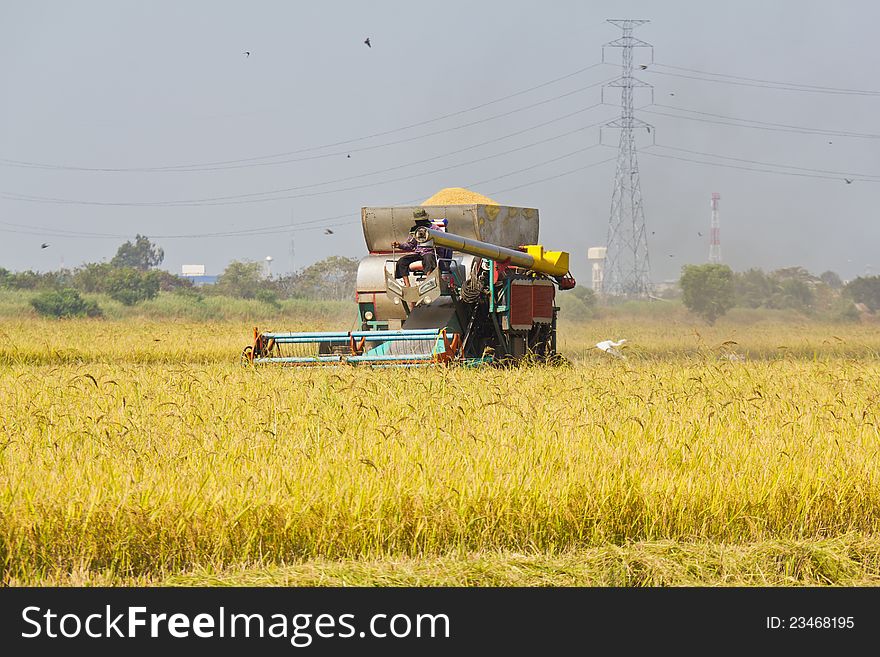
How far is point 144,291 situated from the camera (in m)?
51.2

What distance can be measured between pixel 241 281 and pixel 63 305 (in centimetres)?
1927

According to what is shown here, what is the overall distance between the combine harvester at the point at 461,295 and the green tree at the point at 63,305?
28.1m

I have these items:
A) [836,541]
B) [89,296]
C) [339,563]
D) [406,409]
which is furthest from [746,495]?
[89,296]

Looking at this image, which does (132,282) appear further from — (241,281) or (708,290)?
(708,290)

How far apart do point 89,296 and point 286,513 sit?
138 ft

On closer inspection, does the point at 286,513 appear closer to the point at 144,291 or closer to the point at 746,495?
the point at 746,495

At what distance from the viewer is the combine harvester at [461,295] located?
519 inches

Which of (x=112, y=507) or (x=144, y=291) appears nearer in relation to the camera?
(x=112, y=507)

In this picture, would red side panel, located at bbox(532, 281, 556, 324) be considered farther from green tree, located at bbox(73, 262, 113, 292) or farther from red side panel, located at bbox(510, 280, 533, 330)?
green tree, located at bbox(73, 262, 113, 292)

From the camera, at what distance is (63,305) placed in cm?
4112

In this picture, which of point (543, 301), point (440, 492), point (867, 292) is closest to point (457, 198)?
point (543, 301)

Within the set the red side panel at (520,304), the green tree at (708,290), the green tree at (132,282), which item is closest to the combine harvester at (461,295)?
the red side panel at (520,304)

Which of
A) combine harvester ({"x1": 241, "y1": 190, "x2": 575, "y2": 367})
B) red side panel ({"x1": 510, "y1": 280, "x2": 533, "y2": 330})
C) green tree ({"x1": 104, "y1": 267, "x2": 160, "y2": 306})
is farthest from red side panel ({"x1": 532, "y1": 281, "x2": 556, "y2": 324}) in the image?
green tree ({"x1": 104, "y1": 267, "x2": 160, "y2": 306})

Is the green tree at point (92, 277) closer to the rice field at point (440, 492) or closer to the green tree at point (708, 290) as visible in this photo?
the green tree at point (708, 290)
